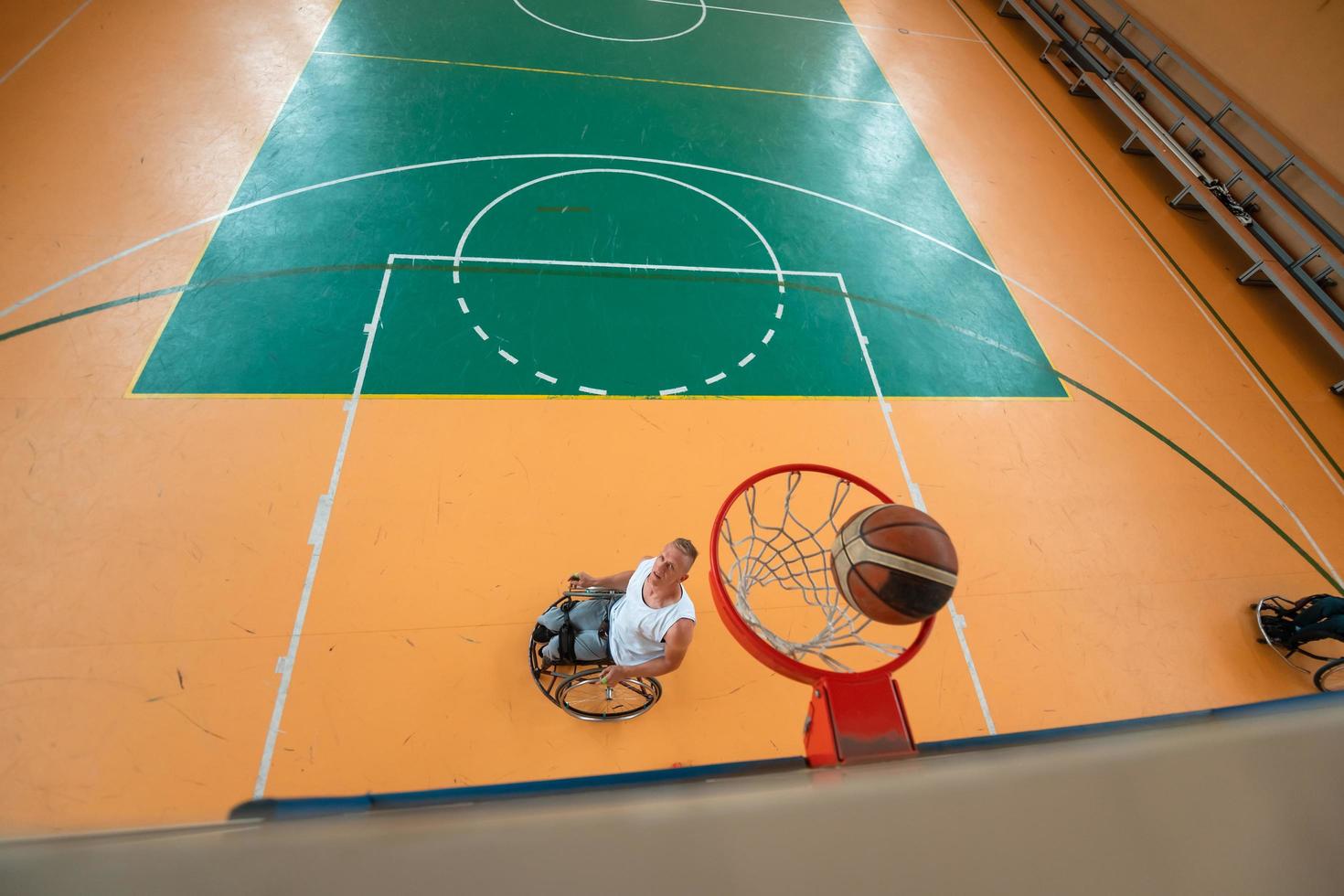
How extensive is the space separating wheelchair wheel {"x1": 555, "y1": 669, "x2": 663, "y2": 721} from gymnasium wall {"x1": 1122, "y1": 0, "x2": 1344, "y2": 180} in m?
9.16

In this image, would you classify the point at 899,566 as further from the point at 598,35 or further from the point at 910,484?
the point at 598,35

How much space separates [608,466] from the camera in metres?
5.02

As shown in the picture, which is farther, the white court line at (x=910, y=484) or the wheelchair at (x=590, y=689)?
the white court line at (x=910, y=484)

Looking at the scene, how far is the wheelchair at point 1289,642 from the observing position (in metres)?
4.77

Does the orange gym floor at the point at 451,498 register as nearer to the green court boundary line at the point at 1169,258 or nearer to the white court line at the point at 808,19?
the green court boundary line at the point at 1169,258

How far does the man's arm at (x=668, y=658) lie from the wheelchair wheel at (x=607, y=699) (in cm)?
21

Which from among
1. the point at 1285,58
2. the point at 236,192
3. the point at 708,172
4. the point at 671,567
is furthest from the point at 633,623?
the point at 1285,58

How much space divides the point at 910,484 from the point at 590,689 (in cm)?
294

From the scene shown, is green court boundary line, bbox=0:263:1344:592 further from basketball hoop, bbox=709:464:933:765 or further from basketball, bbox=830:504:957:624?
basketball, bbox=830:504:957:624

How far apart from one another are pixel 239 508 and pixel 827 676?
4145 millimetres

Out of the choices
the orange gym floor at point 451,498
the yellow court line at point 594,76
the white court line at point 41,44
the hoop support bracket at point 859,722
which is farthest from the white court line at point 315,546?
the white court line at point 41,44

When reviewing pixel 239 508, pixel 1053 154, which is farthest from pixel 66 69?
pixel 1053 154

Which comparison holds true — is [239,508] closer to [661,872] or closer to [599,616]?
[599,616]

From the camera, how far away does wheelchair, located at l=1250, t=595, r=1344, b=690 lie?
477cm
